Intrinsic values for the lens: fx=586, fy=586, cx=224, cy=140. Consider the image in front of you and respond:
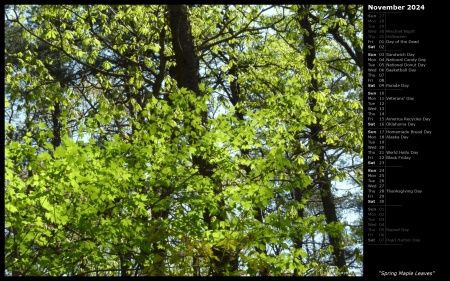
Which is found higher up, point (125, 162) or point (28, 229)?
point (125, 162)

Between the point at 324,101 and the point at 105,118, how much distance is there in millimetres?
4189

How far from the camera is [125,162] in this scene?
7.98 meters
